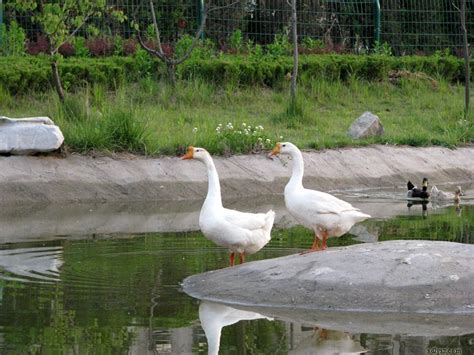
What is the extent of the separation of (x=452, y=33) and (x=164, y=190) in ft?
49.7

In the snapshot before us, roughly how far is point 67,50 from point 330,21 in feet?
25.7

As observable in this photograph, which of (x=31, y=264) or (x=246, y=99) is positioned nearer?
(x=31, y=264)

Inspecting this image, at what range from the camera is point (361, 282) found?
9594 mm

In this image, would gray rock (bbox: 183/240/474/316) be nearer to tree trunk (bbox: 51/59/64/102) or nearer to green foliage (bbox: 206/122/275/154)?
green foliage (bbox: 206/122/275/154)

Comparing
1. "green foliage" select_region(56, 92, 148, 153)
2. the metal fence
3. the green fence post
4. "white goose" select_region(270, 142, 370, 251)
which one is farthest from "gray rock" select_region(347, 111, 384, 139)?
"white goose" select_region(270, 142, 370, 251)

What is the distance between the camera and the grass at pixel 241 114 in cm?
1803

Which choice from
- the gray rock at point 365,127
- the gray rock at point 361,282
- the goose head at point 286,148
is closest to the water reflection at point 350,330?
the gray rock at point 361,282

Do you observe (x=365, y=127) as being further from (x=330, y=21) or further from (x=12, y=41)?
(x=330, y=21)

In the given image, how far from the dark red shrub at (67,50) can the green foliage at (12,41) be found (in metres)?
0.75

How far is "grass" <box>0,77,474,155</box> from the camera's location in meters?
18.0

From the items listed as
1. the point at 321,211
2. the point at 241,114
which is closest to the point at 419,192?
the point at 241,114

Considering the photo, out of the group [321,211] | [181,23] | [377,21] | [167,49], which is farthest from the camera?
[377,21]

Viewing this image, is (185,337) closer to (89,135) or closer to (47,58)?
(89,135)

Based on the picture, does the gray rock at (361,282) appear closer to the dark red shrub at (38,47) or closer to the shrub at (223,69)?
the shrub at (223,69)
